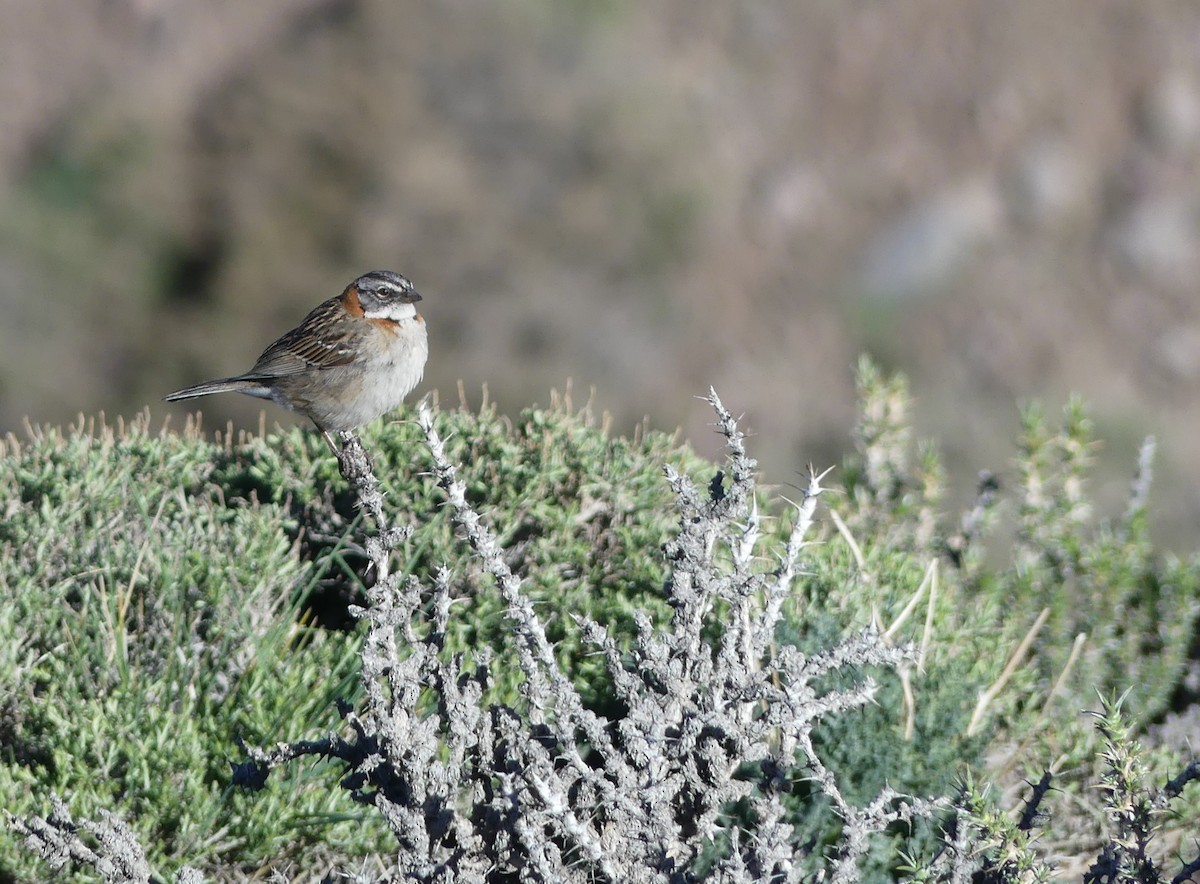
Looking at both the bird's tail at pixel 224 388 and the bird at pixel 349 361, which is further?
the bird's tail at pixel 224 388

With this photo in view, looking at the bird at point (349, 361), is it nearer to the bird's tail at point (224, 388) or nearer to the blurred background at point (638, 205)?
the bird's tail at point (224, 388)

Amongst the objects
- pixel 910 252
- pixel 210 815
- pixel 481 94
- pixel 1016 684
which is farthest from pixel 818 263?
pixel 210 815

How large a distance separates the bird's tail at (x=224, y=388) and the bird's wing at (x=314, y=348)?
0.06 metres

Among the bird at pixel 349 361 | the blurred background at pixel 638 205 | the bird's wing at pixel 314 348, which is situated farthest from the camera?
the blurred background at pixel 638 205

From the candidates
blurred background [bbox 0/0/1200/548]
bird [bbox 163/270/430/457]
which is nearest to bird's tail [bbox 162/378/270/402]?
bird [bbox 163/270/430/457]

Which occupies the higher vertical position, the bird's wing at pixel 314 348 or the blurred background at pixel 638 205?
the blurred background at pixel 638 205

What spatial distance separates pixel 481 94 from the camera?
1689 cm

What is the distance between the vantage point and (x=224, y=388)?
6223mm

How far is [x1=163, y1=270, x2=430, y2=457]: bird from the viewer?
579 cm

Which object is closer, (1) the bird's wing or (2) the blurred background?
(1) the bird's wing

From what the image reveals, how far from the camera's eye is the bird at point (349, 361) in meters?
5.79

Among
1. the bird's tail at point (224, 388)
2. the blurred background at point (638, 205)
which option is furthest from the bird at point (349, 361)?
the blurred background at point (638, 205)

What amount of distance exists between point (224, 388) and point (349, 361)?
62cm

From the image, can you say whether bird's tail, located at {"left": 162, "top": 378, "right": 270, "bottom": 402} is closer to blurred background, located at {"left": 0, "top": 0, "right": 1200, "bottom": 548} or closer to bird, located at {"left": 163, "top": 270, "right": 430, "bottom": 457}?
bird, located at {"left": 163, "top": 270, "right": 430, "bottom": 457}
